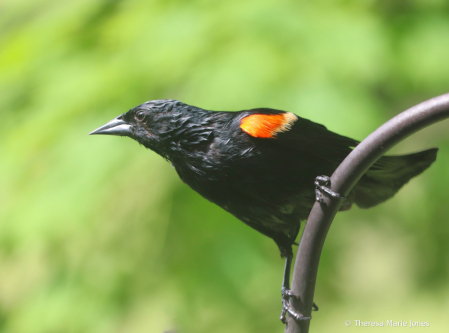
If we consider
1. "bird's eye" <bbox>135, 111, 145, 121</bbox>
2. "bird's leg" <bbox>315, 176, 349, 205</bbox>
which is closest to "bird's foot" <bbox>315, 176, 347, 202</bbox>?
"bird's leg" <bbox>315, 176, 349, 205</bbox>

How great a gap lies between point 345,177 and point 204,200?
1.96 meters

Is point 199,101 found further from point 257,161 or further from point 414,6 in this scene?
point 414,6

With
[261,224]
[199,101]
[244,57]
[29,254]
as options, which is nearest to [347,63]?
[244,57]

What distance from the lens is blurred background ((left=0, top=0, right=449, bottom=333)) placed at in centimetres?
328

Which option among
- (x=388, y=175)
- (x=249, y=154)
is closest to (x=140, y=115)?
(x=249, y=154)

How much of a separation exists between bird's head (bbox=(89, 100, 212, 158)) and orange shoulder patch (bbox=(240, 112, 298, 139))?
9.8 inches

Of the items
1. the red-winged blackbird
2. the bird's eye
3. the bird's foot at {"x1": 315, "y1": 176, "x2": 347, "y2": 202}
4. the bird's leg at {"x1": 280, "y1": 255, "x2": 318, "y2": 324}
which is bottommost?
the bird's leg at {"x1": 280, "y1": 255, "x2": 318, "y2": 324}

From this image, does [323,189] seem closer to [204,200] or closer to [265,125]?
[265,125]

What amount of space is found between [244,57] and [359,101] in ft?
3.50

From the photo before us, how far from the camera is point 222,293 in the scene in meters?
3.20

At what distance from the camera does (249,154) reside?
1851mm

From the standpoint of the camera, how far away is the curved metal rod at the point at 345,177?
132 centimetres

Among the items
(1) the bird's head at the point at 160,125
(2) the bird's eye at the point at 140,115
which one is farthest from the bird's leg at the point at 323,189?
(2) the bird's eye at the point at 140,115

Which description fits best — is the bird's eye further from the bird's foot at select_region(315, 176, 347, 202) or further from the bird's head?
the bird's foot at select_region(315, 176, 347, 202)
